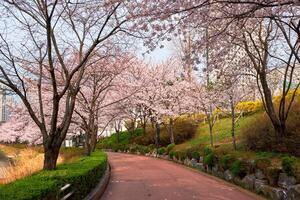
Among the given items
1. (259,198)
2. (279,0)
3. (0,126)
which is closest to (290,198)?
(259,198)

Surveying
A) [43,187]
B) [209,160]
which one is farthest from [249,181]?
[43,187]

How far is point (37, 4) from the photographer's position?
12.6 metres

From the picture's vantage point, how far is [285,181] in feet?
36.8

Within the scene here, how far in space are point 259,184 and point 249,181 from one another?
3.39 feet

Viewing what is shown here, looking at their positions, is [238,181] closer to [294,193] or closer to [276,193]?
[276,193]

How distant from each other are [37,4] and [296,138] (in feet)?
33.9

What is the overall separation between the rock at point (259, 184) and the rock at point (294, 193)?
2.11 metres

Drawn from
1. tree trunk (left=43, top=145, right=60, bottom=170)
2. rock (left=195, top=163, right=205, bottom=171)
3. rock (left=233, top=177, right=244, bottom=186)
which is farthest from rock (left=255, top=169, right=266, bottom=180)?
rock (left=195, top=163, right=205, bottom=171)

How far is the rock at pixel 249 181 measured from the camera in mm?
13550

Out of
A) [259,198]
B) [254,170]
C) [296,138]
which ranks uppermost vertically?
[296,138]

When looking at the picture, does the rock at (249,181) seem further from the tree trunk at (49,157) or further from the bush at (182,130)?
the bush at (182,130)

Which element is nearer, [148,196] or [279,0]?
[279,0]

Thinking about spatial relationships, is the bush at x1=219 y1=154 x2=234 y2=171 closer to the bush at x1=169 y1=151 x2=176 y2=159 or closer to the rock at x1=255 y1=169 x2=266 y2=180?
the rock at x1=255 y1=169 x2=266 y2=180

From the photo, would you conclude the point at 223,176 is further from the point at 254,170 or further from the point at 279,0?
the point at 279,0
